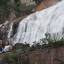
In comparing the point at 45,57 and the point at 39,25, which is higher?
the point at 39,25

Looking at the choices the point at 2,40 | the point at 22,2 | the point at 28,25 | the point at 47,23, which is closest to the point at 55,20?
the point at 47,23

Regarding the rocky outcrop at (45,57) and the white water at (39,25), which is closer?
the rocky outcrop at (45,57)

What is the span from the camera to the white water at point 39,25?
16.7m

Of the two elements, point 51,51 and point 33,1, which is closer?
point 51,51

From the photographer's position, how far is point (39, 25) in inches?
709

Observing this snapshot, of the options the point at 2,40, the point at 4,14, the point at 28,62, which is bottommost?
the point at 28,62

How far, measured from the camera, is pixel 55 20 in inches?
683

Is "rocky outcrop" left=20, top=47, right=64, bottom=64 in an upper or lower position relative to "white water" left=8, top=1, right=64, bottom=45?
lower

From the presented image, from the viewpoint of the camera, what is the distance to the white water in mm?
16703

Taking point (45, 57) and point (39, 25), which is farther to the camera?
point (39, 25)

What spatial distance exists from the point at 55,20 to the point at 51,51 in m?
8.18

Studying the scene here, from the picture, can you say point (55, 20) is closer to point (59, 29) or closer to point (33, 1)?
point (59, 29)

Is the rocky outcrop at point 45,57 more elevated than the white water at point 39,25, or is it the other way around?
the white water at point 39,25

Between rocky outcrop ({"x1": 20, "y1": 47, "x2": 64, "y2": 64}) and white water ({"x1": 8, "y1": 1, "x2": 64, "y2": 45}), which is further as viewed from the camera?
white water ({"x1": 8, "y1": 1, "x2": 64, "y2": 45})
